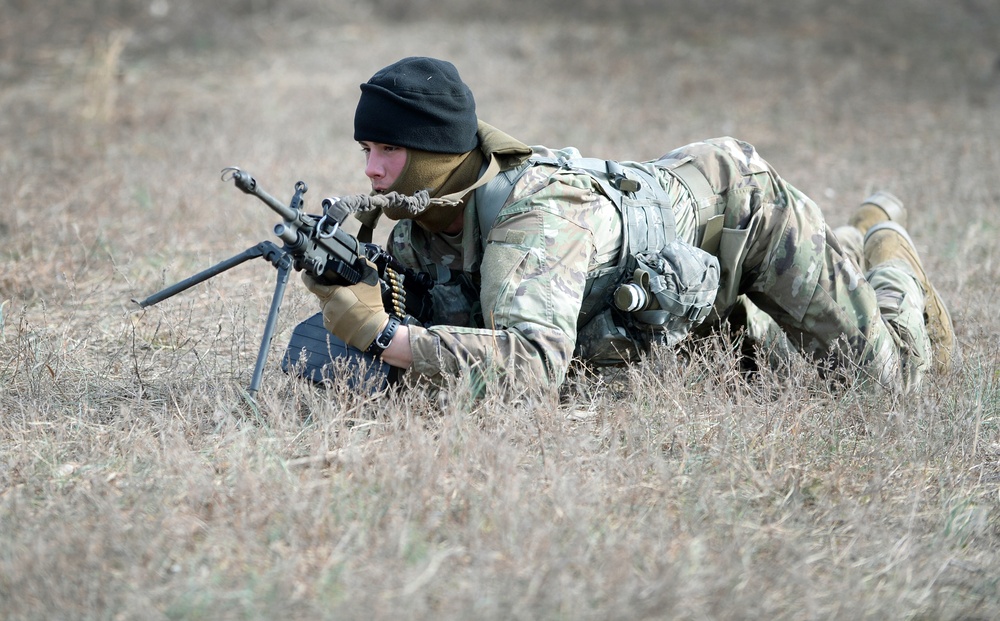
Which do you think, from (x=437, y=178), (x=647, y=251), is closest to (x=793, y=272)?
(x=647, y=251)

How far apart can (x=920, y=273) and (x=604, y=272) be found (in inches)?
84.5

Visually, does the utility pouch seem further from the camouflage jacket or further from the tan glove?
the tan glove

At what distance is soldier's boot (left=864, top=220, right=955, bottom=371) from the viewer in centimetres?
459

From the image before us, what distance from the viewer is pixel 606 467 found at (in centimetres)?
322

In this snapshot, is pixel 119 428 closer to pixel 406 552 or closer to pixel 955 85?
pixel 406 552

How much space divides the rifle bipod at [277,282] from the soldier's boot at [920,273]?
298cm

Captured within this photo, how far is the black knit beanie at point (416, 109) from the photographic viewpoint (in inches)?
143

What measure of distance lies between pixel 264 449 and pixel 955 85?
10608mm

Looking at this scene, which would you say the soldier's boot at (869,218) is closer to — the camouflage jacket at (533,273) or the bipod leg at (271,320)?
the camouflage jacket at (533,273)

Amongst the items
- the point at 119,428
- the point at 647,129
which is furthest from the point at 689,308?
the point at 647,129

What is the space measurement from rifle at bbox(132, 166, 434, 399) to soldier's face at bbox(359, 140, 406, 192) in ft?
0.76

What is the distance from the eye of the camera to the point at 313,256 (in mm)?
3271

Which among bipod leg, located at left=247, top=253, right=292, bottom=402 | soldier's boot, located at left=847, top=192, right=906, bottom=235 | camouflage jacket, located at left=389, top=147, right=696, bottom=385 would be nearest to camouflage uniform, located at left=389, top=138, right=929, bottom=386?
camouflage jacket, located at left=389, top=147, right=696, bottom=385

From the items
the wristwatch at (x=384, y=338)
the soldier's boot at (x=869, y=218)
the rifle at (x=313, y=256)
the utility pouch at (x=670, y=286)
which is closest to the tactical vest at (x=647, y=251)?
the utility pouch at (x=670, y=286)
